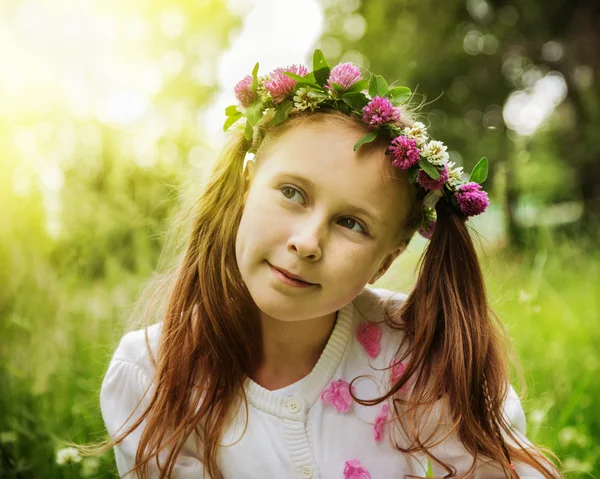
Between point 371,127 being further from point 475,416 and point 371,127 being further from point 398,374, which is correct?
point 475,416

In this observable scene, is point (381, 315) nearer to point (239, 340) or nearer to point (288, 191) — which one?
point (239, 340)

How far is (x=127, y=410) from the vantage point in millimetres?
1814

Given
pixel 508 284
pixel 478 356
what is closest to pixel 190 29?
pixel 508 284

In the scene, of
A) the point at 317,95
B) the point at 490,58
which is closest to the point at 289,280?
the point at 317,95

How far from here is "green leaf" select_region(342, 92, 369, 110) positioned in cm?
168

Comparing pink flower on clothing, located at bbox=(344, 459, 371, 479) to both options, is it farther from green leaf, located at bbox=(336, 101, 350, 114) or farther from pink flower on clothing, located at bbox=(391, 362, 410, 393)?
green leaf, located at bbox=(336, 101, 350, 114)

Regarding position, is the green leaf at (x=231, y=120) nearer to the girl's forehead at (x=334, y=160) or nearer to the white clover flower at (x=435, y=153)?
the girl's forehead at (x=334, y=160)

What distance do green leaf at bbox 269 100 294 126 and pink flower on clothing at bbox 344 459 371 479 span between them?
3.27 feet

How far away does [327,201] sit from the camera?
1.58 metres

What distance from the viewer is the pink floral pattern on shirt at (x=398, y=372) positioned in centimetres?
186

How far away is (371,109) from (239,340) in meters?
0.78

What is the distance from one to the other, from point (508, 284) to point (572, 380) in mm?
1084

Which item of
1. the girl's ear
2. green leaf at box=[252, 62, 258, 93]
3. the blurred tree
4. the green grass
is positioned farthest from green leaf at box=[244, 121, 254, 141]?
the blurred tree

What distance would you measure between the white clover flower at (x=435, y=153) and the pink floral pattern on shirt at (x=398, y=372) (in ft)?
2.03
